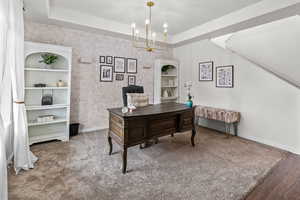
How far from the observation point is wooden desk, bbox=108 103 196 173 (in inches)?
80.0

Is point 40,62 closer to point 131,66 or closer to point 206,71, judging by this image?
point 131,66

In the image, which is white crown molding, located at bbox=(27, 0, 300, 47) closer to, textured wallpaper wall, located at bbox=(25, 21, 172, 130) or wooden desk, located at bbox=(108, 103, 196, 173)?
textured wallpaper wall, located at bbox=(25, 21, 172, 130)

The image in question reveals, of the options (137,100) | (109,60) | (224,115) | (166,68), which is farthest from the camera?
(166,68)

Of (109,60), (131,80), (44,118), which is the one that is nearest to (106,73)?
(109,60)

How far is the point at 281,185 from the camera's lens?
190 centimetres

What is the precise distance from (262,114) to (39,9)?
16.1 feet

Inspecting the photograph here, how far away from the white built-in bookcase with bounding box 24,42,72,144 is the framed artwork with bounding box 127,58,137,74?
1.61m

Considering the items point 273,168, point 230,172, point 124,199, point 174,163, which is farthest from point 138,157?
point 273,168

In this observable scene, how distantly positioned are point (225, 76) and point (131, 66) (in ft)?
8.61

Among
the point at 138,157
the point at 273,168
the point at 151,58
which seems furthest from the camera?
the point at 151,58

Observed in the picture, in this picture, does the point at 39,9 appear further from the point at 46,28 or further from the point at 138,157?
the point at 138,157

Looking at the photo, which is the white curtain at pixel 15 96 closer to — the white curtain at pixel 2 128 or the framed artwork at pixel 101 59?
the white curtain at pixel 2 128

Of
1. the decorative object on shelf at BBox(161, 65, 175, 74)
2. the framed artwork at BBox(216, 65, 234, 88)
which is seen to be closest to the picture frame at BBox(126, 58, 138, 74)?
the decorative object on shelf at BBox(161, 65, 175, 74)

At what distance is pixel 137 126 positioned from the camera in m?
2.11
